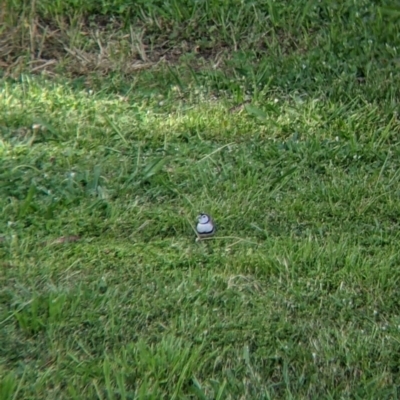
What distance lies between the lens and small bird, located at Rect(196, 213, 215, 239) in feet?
13.9

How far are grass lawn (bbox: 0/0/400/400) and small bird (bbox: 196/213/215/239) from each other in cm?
4

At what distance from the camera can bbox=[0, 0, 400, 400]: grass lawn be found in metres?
3.55

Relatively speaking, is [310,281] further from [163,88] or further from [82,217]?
[163,88]

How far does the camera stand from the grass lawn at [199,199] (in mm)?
3547

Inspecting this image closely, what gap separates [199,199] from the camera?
14.8 ft

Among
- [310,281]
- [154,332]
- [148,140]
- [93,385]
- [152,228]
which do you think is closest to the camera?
[93,385]

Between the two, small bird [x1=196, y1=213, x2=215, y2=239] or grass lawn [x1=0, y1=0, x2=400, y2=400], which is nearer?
grass lawn [x1=0, y1=0, x2=400, y2=400]

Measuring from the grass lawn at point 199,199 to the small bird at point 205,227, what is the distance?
0.04 metres

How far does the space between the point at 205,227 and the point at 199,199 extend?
30cm

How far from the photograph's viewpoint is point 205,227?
167 inches

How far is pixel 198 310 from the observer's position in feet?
12.4

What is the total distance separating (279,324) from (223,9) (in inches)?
107

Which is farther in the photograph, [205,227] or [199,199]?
[199,199]

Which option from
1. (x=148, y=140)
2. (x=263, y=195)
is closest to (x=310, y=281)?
(x=263, y=195)
